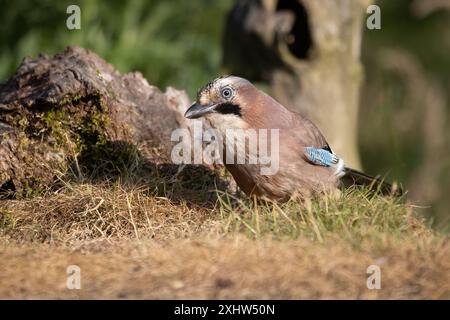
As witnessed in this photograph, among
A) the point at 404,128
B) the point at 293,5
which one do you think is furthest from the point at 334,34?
the point at 404,128

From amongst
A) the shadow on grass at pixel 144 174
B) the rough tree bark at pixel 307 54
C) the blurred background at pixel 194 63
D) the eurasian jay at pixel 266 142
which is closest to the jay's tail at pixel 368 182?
the eurasian jay at pixel 266 142

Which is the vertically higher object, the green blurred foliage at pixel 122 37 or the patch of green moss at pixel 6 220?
the green blurred foliage at pixel 122 37

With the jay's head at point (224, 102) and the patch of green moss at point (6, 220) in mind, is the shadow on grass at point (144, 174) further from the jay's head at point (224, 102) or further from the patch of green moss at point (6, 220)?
the jay's head at point (224, 102)

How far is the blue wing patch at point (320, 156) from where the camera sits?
5875 mm

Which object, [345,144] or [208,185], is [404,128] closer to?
[345,144]

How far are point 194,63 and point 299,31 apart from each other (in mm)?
2916

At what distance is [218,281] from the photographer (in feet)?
13.8

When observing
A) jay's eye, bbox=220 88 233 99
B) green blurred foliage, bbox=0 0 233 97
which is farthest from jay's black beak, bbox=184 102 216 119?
green blurred foliage, bbox=0 0 233 97

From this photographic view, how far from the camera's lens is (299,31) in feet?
30.5

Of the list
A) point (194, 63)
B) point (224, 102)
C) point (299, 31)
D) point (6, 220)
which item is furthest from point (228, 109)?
point (194, 63)

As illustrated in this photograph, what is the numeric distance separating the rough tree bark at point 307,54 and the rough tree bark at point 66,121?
318 centimetres

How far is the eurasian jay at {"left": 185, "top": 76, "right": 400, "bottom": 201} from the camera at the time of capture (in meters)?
5.62
